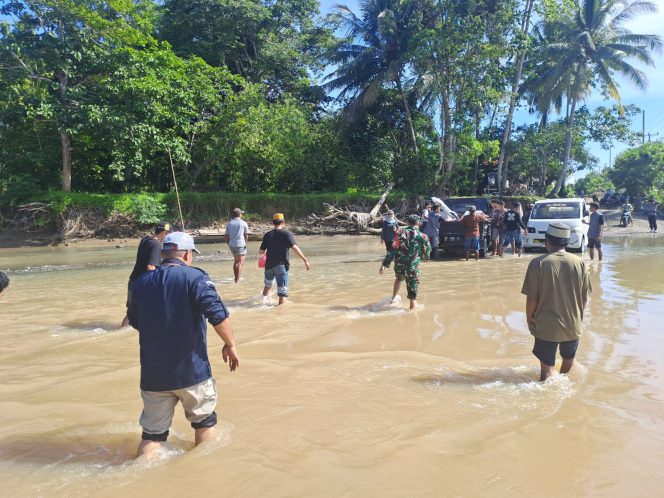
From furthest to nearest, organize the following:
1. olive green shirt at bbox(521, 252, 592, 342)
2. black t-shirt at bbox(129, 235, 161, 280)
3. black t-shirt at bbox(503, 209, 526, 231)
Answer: black t-shirt at bbox(503, 209, 526, 231) → black t-shirt at bbox(129, 235, 161, 280) → olive green shirt at bbox(521, 252, 592, 342)

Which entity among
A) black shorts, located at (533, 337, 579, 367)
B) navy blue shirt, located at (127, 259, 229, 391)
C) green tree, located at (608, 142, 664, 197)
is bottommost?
black shorts, located at (533, 337, 579, 367)

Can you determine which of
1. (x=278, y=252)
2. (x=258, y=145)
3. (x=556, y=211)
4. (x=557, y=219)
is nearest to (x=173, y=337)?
(x=278, y=252)

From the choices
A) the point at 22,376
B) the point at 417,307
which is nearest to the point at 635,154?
the point at 417,307

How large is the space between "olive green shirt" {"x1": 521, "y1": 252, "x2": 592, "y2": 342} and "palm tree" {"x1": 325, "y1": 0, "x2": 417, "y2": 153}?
22829 mm

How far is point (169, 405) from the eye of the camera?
3.38 meters

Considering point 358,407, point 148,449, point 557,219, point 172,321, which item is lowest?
point 358,407

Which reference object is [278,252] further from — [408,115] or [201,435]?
[408,115]

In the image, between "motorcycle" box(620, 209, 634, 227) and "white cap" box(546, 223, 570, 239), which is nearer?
"white cap" box(546, 223, 570, 239)

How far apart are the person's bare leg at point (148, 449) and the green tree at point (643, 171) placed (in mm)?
39037

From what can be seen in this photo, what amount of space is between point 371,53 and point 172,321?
1047 inches

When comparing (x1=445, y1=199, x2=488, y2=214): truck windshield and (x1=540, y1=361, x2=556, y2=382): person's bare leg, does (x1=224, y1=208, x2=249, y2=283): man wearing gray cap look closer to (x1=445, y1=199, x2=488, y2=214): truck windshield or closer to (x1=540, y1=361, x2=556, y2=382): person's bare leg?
(x1=540, y1=361, x2=556, y2=382): person's bare leg

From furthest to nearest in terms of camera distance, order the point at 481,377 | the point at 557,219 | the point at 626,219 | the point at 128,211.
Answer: the point at 626,219, the point at 128,211, the point at 557,219, the point at 481,377

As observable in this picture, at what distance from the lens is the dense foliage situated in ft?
64.1

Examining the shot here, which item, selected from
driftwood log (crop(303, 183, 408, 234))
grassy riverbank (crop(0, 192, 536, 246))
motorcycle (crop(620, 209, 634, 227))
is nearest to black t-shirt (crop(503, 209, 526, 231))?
driftwood log (crop(303, 183, 408, 234))
